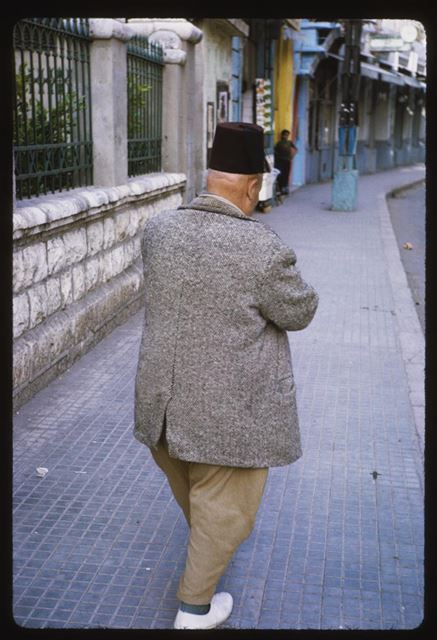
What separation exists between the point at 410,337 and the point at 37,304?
3.70 metres

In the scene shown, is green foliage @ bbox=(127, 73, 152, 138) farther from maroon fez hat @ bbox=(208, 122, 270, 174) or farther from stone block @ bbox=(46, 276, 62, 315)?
maroon fez hat @ bbox=(208, 122, 270, 174)

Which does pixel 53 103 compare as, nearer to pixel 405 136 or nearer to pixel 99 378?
pixel 99 378

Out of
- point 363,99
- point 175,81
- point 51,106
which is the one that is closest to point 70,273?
point 51,106

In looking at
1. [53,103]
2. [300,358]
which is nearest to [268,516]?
[300,358]

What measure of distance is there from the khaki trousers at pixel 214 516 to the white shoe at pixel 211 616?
7 cm

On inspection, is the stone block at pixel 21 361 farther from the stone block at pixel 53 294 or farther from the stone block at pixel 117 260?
the stone block at pixel 117 260

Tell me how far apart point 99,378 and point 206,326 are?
151 inches

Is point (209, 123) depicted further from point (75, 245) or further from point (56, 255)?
point (56, 255)

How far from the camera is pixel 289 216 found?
1844 centimetres

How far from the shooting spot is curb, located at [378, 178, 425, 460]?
6.30 metres

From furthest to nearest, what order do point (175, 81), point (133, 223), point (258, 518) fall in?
point (175, 81) < point (133, 223) < point (258, 518)

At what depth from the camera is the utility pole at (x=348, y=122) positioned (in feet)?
59.7

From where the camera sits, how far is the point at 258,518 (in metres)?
4.45

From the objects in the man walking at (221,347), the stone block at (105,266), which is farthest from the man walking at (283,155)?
the man walking at (221,347)
